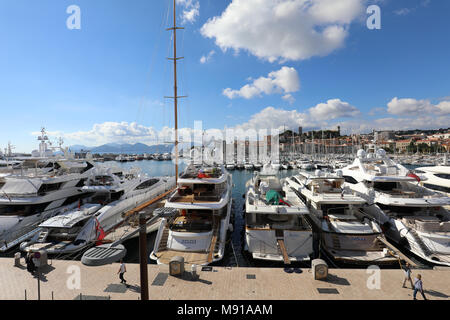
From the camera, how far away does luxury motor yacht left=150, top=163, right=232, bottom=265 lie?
12.3 meters

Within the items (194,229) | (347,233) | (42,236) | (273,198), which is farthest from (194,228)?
(42,236)

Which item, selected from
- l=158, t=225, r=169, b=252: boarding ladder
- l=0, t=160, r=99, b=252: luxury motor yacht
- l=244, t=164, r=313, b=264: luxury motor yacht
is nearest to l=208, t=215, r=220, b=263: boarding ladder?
l=244, t=164, r=313, b=264: luxury motor yacht

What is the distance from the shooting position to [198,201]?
46.5 feet

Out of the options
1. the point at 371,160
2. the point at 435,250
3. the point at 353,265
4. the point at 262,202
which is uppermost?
the point at 371,160

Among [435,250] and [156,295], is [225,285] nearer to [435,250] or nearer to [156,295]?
[156,295]

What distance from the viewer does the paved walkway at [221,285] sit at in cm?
874
